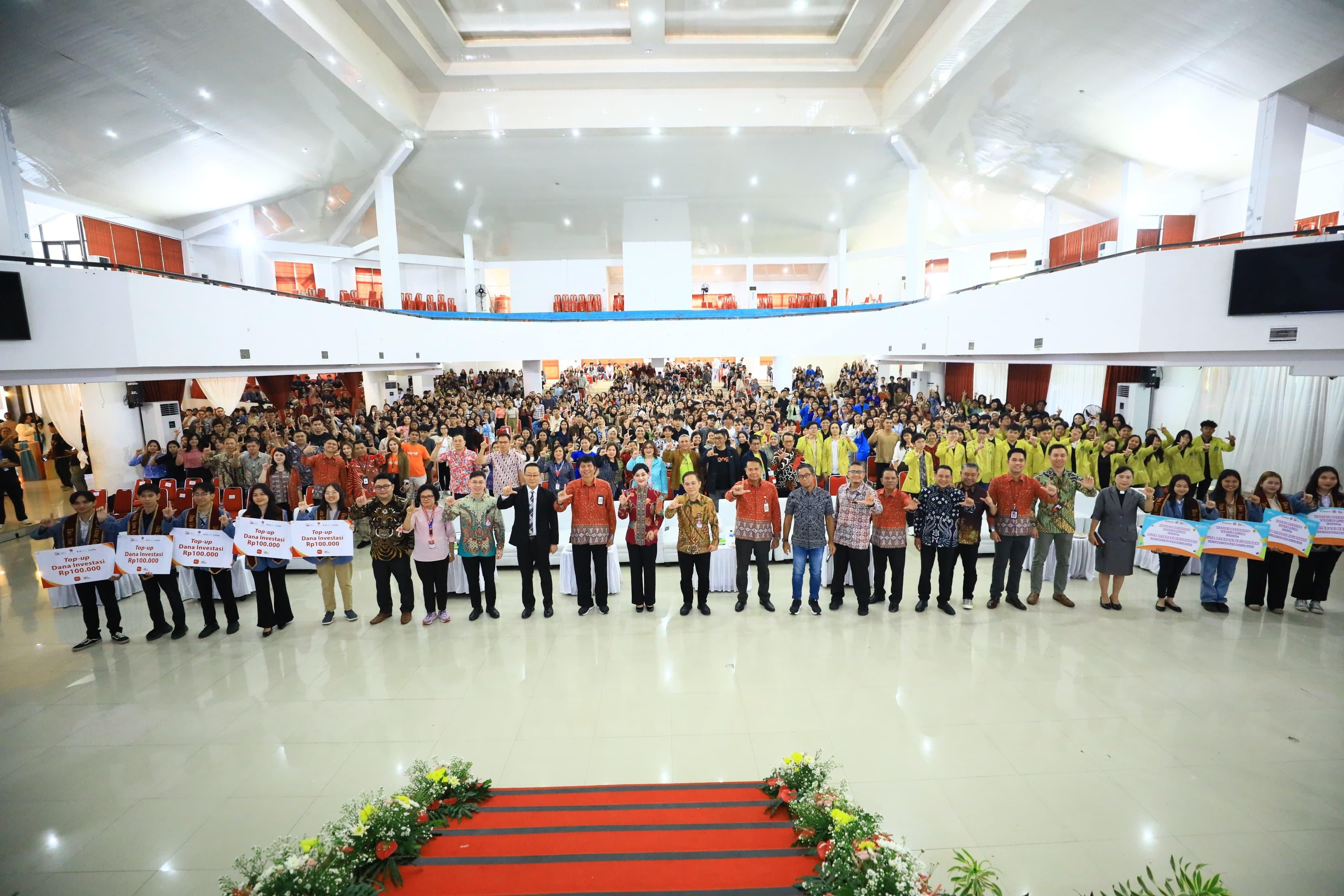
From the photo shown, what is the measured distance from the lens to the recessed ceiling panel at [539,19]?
1191 cm

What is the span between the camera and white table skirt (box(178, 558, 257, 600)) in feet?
20.2

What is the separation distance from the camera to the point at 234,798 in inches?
133

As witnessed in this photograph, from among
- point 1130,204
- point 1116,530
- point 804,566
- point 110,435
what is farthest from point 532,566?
point 1130,204

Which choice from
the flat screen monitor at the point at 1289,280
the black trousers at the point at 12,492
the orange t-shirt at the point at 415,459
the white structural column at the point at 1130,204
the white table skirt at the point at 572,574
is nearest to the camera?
the white table skirt at the point at 572,574

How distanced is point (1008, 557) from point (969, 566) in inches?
18.6

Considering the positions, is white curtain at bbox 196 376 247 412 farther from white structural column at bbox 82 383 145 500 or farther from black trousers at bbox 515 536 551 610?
black trousers at bbox 515 536 551 610

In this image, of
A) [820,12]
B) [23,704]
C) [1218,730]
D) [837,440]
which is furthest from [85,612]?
[820,12]

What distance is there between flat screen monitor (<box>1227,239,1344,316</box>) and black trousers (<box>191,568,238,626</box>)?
11878 mm

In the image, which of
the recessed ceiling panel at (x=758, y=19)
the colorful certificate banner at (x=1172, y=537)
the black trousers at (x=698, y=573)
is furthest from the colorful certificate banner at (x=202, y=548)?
the recessed ceiling panel at (x=758, y=19)

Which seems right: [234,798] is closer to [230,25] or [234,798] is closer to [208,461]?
[208,461]

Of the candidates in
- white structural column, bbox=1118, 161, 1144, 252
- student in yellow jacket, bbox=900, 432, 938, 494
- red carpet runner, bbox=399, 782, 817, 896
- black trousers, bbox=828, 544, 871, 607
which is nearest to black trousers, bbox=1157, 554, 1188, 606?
student in yellow jacket, bbox=900, 432, 938, 494

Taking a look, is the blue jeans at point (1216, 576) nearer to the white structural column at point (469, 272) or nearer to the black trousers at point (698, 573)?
the black trousers at point (698, 573)

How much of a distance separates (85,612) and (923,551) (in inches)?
321

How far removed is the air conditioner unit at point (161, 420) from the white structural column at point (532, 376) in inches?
399
